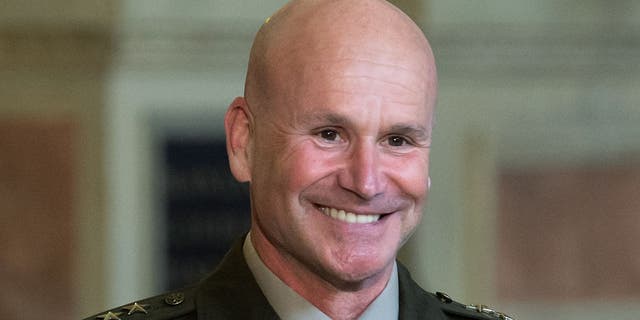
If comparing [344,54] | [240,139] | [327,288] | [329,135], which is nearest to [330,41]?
[344,54]

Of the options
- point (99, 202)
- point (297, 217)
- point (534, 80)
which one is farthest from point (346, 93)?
point (534, 80)

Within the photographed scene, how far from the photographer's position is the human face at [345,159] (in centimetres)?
206

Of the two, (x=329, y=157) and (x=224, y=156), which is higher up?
(x=329, y=157)

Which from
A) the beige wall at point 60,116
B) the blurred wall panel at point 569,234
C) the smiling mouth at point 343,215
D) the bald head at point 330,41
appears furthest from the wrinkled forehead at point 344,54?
the blurred wall panel at point 569,234

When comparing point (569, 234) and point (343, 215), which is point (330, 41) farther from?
point (569, 234)

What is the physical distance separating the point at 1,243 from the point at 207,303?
3.19 metres

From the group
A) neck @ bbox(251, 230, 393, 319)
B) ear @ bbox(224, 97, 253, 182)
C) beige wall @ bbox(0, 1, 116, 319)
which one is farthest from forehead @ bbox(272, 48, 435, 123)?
beige wall @ bbox(0, 1, 116, 319)

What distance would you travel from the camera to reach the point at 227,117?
7.45 feet

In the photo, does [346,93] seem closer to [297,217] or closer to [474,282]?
[297,217]

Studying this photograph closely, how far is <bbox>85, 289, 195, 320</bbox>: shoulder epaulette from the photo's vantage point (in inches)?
89.6

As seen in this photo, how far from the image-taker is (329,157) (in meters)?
2.06

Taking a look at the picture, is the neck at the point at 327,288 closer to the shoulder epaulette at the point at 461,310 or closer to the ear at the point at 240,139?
the ear at the point at 240,139

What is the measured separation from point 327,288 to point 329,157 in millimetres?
228

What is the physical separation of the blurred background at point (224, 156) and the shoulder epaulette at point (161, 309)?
2.93 meters
